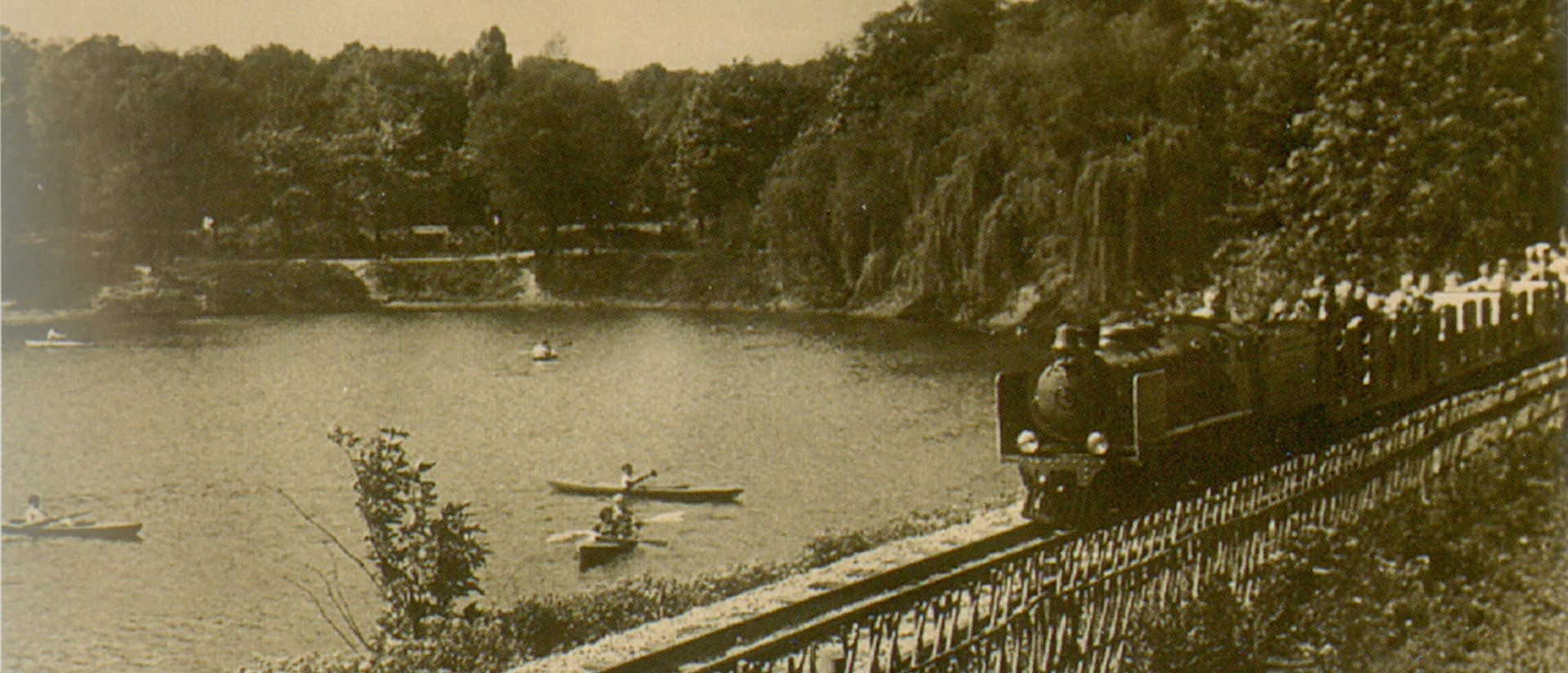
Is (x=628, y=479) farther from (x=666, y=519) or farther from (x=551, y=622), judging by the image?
(x=551, y=622)

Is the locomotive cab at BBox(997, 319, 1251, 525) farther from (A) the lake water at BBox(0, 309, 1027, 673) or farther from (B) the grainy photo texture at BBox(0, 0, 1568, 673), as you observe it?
(A) the lake water at BBox(0, 309, 1027, 673)

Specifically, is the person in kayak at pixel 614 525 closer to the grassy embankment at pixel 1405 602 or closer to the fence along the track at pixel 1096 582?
the fence along the track at pixel 1096 582

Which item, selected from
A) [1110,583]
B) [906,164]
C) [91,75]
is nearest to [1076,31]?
[906,164]

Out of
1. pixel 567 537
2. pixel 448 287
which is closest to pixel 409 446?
pixel 567 537

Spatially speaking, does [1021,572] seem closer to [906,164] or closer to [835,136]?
[906,164]

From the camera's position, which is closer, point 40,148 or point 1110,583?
point 1110,583

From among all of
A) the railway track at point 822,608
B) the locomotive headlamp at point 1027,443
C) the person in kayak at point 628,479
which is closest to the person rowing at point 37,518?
the person in kayak at point 628,479
